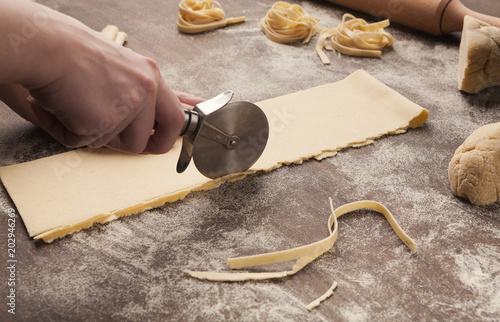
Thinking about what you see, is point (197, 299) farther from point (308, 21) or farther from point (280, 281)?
point (308, 21)

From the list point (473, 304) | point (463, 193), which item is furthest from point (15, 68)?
point (463, 193)

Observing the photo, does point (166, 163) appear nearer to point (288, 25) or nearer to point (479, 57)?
point (288, 25)

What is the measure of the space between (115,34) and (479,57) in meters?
1.95

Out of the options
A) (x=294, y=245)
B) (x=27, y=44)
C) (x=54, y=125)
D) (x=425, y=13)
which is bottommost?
(x=294, y=245)

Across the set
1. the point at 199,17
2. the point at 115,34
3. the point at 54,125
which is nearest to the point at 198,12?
the point at 199,17

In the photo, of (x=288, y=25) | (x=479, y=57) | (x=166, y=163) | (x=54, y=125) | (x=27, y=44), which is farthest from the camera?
(x=288, y=25)

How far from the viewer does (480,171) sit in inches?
69.6

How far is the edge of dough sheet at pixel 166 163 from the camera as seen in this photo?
66.0 inches

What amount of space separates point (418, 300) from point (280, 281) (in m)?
0.41

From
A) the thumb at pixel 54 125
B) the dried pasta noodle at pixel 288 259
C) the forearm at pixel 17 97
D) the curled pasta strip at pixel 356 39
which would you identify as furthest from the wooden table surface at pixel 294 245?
the curled pasta strip at pixel 356 39

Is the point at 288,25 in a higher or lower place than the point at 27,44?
lower

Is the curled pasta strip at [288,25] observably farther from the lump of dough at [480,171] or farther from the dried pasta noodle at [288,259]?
the dried pasta noodle at [288,259]

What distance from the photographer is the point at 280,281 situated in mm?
1495

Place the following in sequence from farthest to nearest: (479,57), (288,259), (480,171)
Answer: (479,57) → (480,171) → (288,259)
